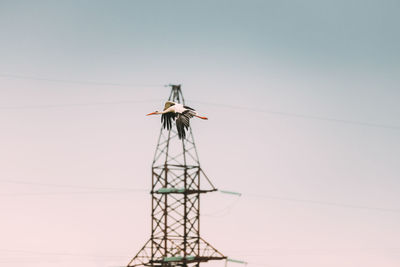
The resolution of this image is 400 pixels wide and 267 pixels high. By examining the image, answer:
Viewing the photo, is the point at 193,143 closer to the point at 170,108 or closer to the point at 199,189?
the point at 199,189

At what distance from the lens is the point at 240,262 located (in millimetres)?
76312

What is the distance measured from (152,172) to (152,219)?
124 inches

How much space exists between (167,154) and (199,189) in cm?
322

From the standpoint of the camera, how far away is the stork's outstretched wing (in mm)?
64812

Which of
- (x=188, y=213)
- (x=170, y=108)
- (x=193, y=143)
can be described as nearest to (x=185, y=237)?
(x=188, y=213)

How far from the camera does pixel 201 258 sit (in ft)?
249

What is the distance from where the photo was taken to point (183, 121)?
6500 cm

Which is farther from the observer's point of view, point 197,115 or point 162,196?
point 162,196

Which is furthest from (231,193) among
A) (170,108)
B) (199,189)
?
(170,108)

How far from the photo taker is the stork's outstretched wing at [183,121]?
6481 centimetres

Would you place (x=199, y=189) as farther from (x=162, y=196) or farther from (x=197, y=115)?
(x=197, y=115)

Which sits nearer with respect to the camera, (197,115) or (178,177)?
(197,115)

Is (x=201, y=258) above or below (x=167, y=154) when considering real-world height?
below

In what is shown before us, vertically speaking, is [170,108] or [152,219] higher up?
[170,108]
